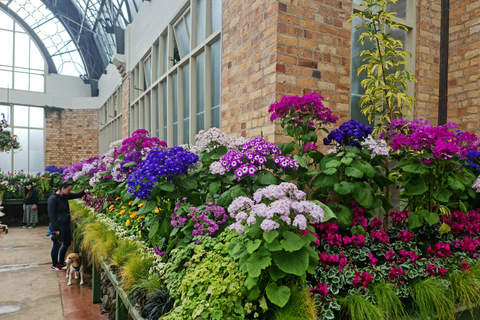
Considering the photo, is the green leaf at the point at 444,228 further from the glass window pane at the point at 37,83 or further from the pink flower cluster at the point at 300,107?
the glass window pane at the point at 37,83

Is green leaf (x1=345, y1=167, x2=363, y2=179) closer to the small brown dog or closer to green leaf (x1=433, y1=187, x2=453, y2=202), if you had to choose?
green leaf (x1=433, y1=187, x2=453, y2=202)

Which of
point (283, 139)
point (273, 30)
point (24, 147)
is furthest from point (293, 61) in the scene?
point (24, 147)

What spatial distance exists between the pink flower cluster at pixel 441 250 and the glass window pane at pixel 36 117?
60.6ft

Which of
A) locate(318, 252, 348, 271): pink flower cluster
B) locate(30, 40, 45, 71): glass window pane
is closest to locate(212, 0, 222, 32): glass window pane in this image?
locate(318, 252, 348, 271): pink flower cluster

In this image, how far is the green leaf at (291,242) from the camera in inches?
65.9

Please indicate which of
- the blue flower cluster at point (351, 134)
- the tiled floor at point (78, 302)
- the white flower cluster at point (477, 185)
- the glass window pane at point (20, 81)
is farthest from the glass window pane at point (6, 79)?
the white flower cluster at point (477, 185)

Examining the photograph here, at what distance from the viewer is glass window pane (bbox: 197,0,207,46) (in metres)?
4.85

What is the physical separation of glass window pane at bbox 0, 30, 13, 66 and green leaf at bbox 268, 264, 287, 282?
66.1 ft

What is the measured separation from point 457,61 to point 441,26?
1.58ft

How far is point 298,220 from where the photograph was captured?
1.72 meters

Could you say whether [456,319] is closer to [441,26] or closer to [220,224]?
[220,224]

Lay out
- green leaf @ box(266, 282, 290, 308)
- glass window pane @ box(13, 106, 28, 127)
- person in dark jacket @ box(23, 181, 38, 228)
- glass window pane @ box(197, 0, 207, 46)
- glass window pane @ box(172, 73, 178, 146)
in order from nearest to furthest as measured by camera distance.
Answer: green leaf @ box(266, 282, 290, 308) < glass window pane @ box(197, 0, 207, 46) < glass window pane @ box(172, 73, 178, 146) < person in dark jacket @ box(23, 181, 38, 228) < glass window pane @ box(13, 106, 28, 127)

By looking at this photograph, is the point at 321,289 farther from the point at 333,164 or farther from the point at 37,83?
the point at 37,83

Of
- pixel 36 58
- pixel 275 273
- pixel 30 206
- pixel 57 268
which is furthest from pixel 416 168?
pixel 36 58
